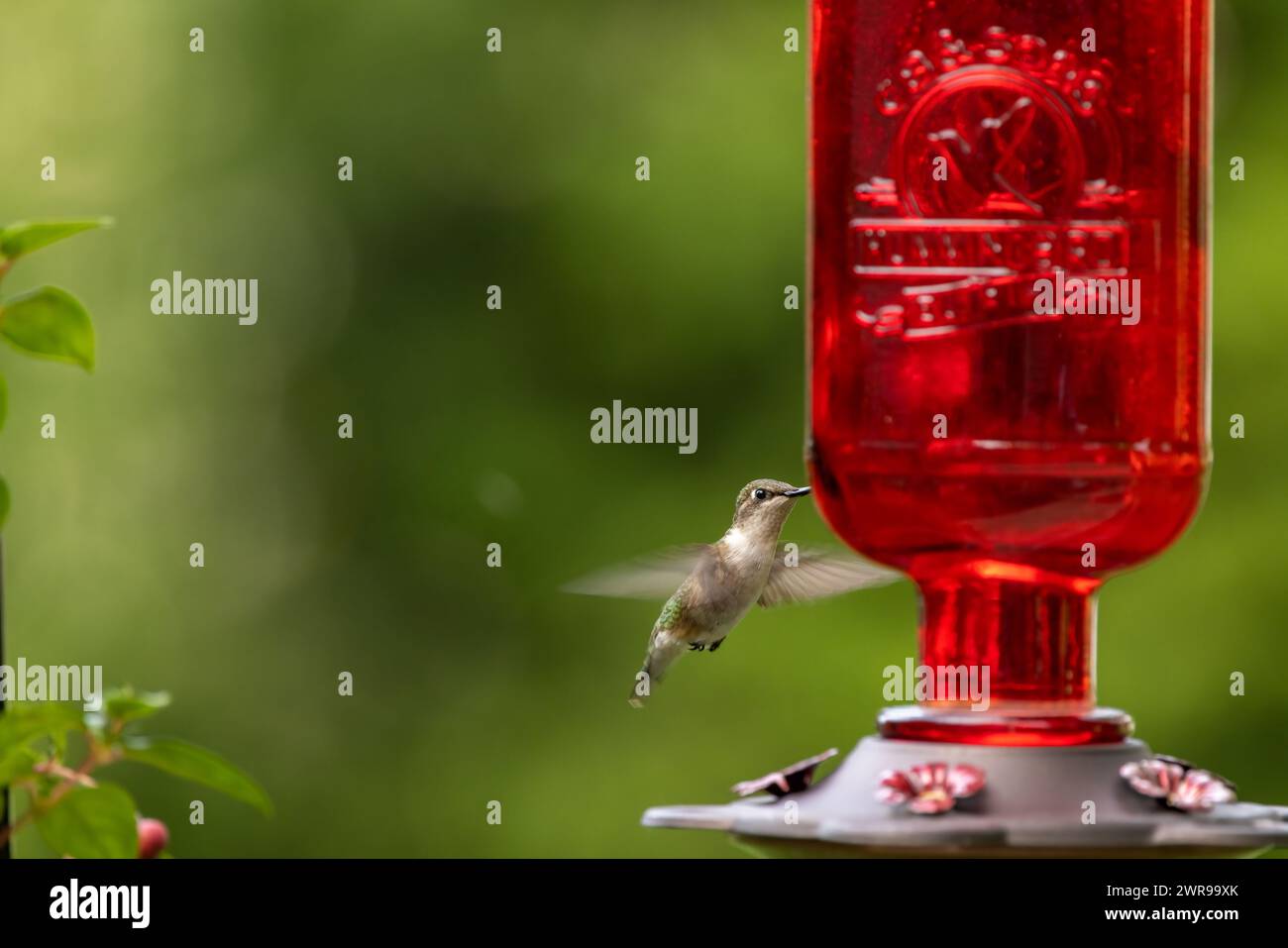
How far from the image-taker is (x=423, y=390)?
10.1 metres

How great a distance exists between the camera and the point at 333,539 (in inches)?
406

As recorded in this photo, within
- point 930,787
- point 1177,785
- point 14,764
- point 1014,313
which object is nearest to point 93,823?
point 14,764

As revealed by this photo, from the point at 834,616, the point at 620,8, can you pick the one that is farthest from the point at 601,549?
the point at 620,8

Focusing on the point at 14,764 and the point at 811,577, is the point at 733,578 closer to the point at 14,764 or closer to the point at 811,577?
the point at 811,577

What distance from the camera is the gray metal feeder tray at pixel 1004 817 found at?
2.50 meters

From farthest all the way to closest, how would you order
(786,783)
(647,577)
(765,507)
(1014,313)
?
1. (765,507)
2. (647,577)
3. (1014,313)
4. (786,783)

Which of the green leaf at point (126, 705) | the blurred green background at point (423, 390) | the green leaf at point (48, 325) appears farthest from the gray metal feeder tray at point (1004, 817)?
the blurred green background at point (423, 390)

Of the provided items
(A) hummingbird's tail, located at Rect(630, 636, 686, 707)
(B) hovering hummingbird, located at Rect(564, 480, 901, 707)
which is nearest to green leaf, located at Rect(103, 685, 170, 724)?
(B) hovering hummingbird, located at Rect(564, 480, 901, 707)

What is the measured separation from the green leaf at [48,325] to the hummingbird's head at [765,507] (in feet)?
4.81

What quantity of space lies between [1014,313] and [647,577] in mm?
724

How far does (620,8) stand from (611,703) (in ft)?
10.7

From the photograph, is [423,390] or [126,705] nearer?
[126,705]

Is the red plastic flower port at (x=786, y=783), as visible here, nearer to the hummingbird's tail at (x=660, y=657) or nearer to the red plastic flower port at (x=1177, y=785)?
the red plastic flower port at (x=1177, y=785)
